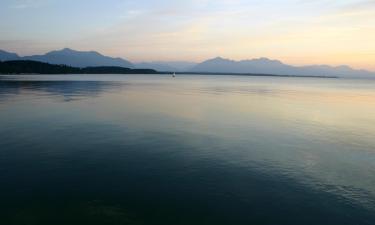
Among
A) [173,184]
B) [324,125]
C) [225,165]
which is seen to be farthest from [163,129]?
[324,125]

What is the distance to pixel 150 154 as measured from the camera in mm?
19656

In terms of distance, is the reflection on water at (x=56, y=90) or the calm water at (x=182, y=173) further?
the reflection on water at (x=56, y=90)

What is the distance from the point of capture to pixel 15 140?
22.3 meters

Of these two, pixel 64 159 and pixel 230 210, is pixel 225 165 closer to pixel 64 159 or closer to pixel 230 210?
pixel 230 210

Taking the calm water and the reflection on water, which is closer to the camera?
the calm water

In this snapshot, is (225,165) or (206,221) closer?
(206,221)

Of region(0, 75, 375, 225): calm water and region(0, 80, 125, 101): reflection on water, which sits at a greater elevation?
region(0, 80, 125, 101): reflection on water

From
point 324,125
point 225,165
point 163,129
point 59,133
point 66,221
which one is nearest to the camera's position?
point 66,221

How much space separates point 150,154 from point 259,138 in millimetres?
9249

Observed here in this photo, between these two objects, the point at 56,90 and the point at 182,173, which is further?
the point at 56,90

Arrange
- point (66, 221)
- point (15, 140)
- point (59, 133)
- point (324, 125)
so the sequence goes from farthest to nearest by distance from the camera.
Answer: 1. point (324, 125)
2. point (59, 133)
3. point (15, 140)
4. point (66, 221)

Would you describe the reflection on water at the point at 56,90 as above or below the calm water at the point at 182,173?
above

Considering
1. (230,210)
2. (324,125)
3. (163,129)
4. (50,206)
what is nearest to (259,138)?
(163,129)

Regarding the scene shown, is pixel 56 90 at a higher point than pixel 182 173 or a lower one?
higher
